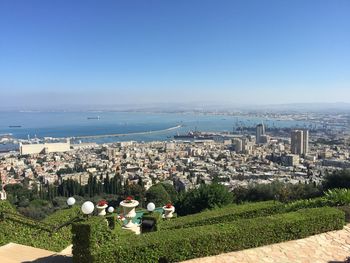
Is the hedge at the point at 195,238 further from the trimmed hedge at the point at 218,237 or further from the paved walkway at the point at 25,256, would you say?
the paved walkway at the point at 25,256

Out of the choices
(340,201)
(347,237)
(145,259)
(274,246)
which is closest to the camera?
(145,259)

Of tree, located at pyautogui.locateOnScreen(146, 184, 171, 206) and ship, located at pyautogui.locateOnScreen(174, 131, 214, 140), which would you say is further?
ship, located at pyautogui.locateOnScreen(174, 131, 214, 140)

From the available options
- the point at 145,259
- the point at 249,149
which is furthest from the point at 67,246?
the point at 249,149

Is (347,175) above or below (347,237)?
below

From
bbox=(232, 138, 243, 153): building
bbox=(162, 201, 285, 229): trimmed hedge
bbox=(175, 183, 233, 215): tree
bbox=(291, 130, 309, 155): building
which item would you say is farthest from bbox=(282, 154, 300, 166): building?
bbox=(162, 201, 285, 229): trimmed hedge

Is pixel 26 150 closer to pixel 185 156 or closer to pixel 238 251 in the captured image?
pixel 185 156

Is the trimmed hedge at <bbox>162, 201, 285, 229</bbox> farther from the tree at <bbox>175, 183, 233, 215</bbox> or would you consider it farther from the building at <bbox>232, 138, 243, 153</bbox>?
the building at <bbox>232, 138, 243, 153</bbox>
